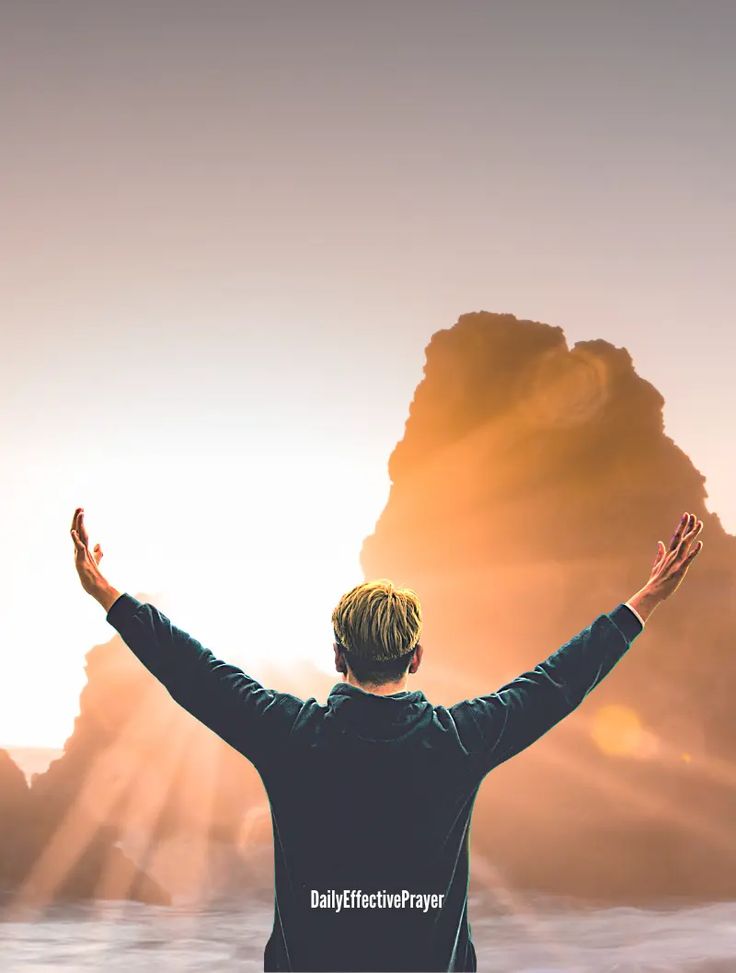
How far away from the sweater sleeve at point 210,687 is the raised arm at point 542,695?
407 millimetres

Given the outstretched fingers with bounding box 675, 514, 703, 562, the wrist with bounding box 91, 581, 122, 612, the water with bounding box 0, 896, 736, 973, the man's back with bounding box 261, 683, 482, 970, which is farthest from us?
the water with bounding box 0, 896, 736, 973

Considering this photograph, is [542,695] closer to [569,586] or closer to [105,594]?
[105,594]

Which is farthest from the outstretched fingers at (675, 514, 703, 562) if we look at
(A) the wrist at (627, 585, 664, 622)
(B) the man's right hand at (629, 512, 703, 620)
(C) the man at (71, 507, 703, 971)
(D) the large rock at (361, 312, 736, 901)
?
(D) the large rock at (361, 312, 736, 901)

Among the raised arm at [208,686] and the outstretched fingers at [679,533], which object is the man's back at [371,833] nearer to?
the raised arm at [208,686]

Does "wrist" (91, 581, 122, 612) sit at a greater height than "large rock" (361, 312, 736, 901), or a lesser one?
lesser

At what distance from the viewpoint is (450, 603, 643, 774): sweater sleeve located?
6.19 ft

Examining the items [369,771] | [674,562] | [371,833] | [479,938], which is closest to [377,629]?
[369,771]

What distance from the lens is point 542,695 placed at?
6.32ft

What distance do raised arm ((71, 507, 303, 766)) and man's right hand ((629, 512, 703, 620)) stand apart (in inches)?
37.3

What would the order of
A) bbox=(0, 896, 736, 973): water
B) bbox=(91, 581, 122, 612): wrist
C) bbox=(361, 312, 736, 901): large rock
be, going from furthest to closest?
bbox=(0, 896, 736, 973): water
bbox=(361, 312, 736, 901): large rock
bbox=(91, 581, 122, 612): wrist

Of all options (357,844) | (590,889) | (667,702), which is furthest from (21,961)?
(357,844)

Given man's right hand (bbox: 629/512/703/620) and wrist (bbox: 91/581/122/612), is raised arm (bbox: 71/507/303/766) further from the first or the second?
man's right hand (bbox: 629/512/703/620)

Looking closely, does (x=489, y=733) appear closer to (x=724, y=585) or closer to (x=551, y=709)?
(x=551, y=709)

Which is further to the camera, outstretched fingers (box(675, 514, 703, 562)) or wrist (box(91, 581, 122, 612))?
outstretched fingers (box(675, 514, 703, 562))
